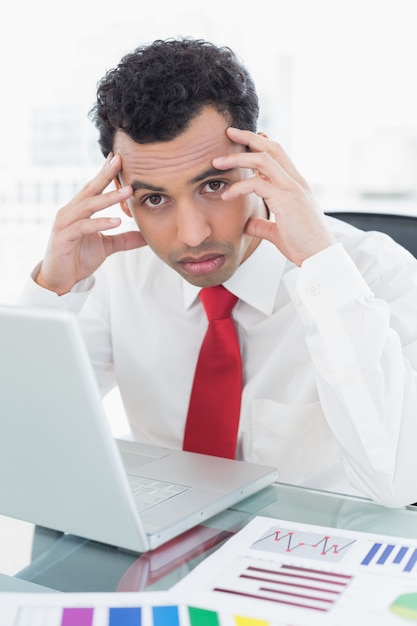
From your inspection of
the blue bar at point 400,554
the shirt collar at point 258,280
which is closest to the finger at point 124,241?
the shirt collar at point 258,280

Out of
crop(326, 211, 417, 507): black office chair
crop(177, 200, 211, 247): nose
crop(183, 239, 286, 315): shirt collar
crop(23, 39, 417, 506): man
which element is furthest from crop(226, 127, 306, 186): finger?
crop(326, 211, 417, 507): black office chair

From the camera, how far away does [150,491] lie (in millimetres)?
1020

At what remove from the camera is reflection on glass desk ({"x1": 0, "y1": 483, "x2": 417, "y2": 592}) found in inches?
32.9

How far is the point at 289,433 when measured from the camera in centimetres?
144

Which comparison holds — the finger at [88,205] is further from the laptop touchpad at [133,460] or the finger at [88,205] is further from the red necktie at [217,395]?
the laptop touchpad at [133,460]

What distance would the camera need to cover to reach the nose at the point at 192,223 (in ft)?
4.21

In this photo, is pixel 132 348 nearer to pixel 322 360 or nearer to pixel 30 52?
pixel 322 360

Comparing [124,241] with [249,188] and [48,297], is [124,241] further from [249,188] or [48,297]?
[249,188]

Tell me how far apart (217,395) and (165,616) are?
0.68 meters

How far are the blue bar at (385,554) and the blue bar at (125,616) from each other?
0.27m

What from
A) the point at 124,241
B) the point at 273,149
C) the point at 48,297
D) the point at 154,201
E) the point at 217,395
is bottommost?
the point at 217,395

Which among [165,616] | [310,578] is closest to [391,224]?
[310,578]

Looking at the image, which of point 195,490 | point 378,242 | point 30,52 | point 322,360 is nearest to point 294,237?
point 322,360

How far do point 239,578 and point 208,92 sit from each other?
81 centimetres
